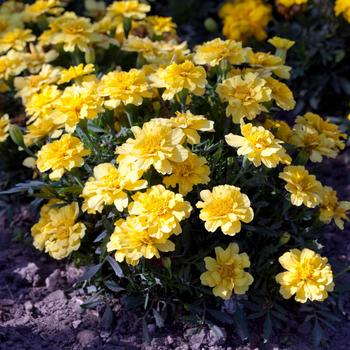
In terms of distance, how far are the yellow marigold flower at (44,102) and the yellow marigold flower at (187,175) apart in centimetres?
65

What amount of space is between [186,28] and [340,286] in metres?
2.09

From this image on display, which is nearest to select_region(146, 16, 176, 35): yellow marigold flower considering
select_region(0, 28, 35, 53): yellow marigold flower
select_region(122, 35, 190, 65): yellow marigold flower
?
select_region(122, 35, 190, 65): yellow marigold flower

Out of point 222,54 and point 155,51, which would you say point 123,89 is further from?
point 155,51

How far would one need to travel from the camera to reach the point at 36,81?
2.63m

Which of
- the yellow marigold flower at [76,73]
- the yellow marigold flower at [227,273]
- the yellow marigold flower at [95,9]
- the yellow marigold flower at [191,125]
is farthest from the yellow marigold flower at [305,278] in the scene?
the yellow marigold flower at [95,9]

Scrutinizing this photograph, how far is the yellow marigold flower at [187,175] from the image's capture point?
202 cm

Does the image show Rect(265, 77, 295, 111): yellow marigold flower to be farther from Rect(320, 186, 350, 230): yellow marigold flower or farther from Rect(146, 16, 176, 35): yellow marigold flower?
Rect(146, 16, 176, 35): yellow marigold flower

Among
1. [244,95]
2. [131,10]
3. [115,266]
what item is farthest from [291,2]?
[115,266]

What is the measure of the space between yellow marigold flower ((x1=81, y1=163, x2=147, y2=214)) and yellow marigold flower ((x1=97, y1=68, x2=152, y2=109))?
0.26m

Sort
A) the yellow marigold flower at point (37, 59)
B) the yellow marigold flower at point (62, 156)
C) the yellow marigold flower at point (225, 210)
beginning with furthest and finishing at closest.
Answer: the yellow marigold flower at point (37, 59), the yellow marigold flower at point (62, 156), the yellow marigold flower at point (225, 210)

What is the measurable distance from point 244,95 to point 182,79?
225mm

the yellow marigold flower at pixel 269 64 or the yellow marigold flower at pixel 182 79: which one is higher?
the yellow marigold flower at pixel 182 79

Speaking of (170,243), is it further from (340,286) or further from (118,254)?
(340,286)

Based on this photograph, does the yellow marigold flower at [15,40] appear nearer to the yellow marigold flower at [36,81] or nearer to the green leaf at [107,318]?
the yellow marigold flower at [36,81]
